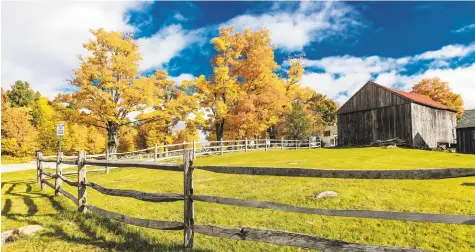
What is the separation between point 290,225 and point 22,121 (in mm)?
47520

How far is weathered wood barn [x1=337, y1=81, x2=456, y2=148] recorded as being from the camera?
3191 cm

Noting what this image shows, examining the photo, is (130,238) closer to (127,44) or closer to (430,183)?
(430,183)

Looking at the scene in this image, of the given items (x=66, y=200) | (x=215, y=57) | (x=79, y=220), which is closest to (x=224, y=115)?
(x=215, y=57)

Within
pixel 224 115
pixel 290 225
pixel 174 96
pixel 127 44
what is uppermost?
pixel 127 44

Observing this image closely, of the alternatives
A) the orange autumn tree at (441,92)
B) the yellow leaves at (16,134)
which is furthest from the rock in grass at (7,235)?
the orange autumn tree at (441,92)

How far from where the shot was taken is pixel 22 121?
4234 cm

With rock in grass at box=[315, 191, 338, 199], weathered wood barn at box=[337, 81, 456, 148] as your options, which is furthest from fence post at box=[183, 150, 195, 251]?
weathered wood barn at box=[337, 81, 456, 148]

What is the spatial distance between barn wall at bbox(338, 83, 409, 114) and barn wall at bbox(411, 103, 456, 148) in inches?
81.3

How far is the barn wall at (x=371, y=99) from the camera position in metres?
33.1

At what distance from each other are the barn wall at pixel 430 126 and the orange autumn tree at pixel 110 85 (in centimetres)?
2739

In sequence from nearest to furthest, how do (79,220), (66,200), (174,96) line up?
(79,220) < (66,200) < (174,96)

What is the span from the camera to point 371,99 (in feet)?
114

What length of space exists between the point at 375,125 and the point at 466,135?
8.41 meters

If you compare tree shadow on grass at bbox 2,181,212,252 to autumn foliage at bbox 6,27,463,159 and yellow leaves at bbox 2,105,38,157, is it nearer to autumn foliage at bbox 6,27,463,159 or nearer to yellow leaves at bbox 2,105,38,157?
autumn foliage at bbox 6,27,463,159
